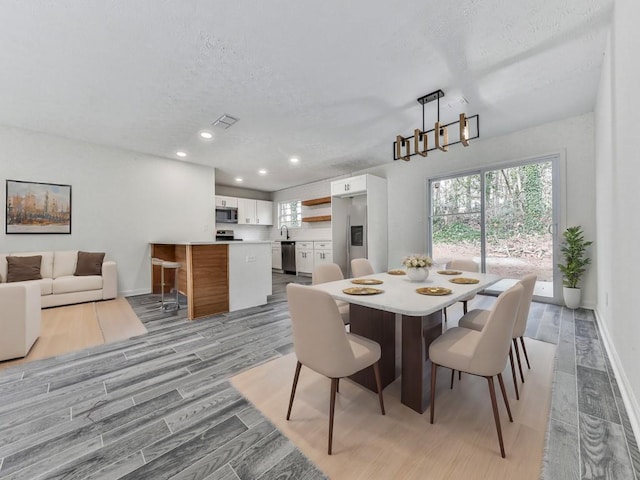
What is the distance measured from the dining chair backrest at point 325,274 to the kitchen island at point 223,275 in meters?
1.74

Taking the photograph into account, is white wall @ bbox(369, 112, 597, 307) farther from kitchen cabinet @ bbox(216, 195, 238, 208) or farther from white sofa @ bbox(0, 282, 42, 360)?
white sofa @ bbox(0, 282, 42, 360)

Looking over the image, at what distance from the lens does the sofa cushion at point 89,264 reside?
420cm

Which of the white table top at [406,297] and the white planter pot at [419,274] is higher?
the white planter pot at [419,274]

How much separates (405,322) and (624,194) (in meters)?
1.76

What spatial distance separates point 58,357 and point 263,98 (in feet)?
10.6

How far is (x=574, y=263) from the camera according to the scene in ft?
11.3

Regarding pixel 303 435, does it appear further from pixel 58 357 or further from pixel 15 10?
pixel 15 10

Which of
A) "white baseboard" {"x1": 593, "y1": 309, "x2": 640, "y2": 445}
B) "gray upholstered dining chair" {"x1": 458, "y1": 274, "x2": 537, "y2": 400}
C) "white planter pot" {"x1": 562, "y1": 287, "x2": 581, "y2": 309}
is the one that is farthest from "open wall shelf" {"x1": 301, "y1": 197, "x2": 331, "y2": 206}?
"white baseboard" {"x1": 593, "y1": 309, "x2": 640, "y2": 445}

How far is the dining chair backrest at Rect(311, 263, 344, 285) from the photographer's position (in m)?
2.48

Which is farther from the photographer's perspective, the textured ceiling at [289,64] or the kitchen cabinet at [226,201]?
the kitchen cabinet at [226,201]

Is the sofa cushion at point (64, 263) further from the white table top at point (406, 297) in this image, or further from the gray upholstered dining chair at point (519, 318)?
the gray upholstered dining chair at point (519, 318)

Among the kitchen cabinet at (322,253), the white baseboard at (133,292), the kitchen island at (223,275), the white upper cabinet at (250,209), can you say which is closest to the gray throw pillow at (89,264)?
the white baseboard at (133,292)

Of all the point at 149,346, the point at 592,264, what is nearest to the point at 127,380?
the point at 149,346

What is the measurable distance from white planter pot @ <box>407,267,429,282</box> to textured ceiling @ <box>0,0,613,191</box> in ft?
6.16
